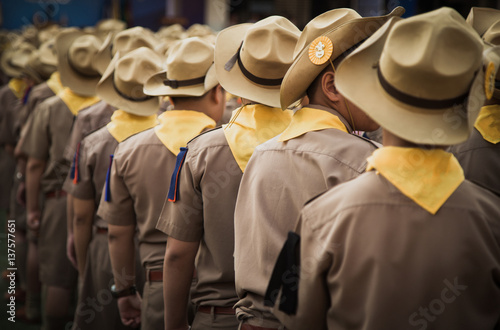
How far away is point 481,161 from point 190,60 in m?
1.34

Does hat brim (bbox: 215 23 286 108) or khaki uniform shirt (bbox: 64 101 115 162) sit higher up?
hat brim (bbox: 215 23 286 108)

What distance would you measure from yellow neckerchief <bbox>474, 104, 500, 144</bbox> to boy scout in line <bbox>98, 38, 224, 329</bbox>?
3.73ft

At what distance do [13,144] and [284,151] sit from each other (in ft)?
17.3

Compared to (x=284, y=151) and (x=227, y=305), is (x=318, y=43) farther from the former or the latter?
(x=227, y=305)

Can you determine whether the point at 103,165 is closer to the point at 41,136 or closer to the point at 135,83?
the point at 135,83

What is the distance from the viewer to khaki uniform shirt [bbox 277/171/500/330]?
1.28m

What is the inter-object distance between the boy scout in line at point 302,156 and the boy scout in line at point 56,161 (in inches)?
112

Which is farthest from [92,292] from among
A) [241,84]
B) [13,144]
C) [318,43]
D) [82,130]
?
[13,144]

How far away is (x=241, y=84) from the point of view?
2.11 m

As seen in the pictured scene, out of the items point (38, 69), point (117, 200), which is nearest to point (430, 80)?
point (117, 200)

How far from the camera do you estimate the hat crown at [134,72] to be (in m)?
3.07

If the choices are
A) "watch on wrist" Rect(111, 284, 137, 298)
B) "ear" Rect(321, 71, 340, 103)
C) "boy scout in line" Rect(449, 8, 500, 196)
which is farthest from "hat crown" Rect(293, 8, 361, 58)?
"watch on wrist" Rect(111, 284, 137, 298)

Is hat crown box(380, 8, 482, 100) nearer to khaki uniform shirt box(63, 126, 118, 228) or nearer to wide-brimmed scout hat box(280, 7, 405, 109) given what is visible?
wide-brimmed scout hat box(280, 7, 405, 109)

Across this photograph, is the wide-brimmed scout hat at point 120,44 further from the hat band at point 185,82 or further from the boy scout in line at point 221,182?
the boy scout in line at point 221,182
